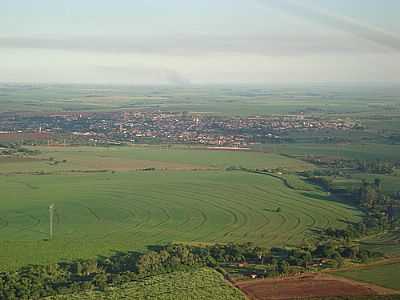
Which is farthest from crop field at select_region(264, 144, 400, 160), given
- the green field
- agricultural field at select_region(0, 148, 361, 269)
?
the green field

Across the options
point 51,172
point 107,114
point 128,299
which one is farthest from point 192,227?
point 107,114

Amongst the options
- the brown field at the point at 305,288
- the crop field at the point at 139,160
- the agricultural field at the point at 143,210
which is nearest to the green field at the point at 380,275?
the brown field at the point at 305,288

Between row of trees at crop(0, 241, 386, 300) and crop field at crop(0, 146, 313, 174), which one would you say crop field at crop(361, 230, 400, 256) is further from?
crop field at crop(0, 146, 313, 174)

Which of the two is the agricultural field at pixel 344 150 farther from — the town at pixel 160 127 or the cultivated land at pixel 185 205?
the town at pixel 160 127

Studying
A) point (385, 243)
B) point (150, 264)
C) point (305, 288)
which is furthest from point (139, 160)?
point (305, 288)

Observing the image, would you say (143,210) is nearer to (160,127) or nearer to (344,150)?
(344,150)

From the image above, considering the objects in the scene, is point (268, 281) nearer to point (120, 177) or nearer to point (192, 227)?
point (192, 227)
